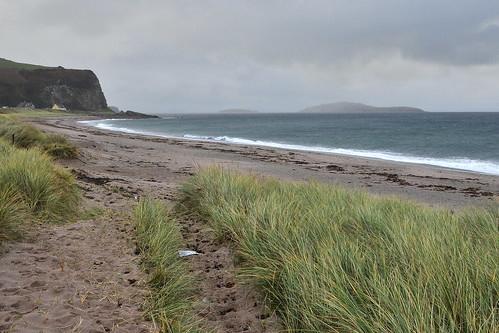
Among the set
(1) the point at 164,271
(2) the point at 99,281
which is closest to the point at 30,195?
(2) the point at 99,281

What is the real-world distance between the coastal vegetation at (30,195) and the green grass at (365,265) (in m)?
2.47

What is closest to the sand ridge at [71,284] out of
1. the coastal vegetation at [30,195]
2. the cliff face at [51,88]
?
the coastal vegetation at [30,195]

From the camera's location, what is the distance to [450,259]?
3.47 m

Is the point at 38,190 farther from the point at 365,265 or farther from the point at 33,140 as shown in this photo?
the point at 33,140

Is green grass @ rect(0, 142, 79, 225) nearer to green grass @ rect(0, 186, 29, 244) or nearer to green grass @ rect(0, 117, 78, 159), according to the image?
green grass @ rect(0, 186, 29, 244)

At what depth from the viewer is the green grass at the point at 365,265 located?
2809mm

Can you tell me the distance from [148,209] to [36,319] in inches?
128

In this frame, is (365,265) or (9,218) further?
(9,218)

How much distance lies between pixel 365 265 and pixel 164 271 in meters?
2.13

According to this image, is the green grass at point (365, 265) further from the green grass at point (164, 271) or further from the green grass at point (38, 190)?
the green grass at point (38, 190)

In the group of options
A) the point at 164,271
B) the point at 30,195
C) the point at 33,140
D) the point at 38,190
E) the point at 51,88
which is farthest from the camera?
the point at 51,88

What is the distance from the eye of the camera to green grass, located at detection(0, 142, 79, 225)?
6.00 metres

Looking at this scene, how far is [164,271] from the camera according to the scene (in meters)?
4.48

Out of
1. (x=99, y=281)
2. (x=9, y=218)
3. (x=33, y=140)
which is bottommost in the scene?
(x=99, y=281)
